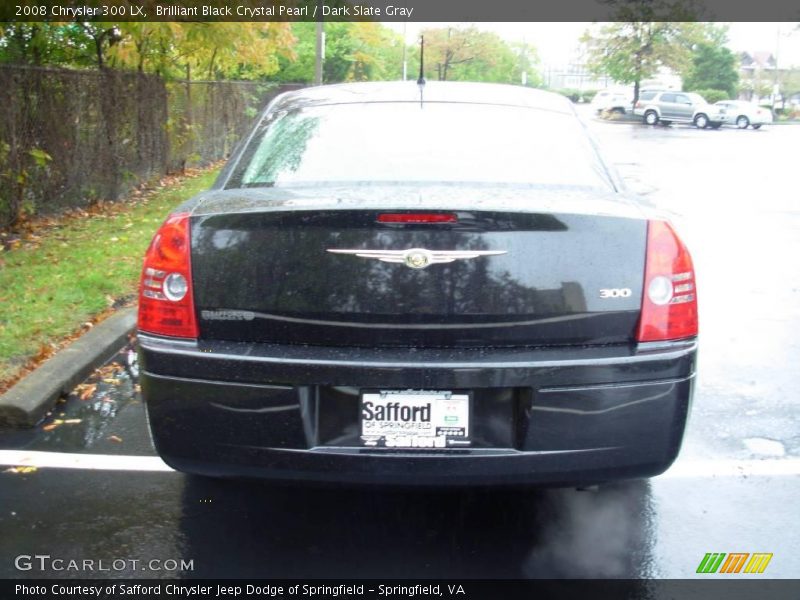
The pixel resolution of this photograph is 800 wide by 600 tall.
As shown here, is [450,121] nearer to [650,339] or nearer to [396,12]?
[650,339]

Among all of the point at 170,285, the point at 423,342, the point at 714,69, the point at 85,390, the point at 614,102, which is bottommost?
the point at 85,390

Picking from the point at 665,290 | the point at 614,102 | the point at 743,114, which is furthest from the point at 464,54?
the point at 665,290

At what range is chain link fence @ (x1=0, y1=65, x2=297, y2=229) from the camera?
888 cm

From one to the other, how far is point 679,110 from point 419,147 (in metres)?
41.6

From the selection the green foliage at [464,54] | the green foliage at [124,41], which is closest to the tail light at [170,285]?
the green foliage at [124,41]

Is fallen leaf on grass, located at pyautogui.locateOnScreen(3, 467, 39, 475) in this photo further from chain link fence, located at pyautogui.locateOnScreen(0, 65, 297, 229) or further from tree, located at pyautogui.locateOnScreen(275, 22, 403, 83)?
tree, located at pyautogui.locateOnScreen(275, 22, 403, 83)

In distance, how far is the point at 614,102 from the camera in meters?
49.5

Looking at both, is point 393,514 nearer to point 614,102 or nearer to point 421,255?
point 421,255

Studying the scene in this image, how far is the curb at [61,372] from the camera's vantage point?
446 cm

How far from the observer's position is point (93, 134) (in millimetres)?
10938

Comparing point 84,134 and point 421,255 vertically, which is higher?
point 421,255

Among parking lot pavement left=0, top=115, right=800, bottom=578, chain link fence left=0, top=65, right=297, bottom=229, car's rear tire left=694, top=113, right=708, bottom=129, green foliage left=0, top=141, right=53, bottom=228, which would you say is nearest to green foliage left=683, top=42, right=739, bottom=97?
car's rear tire left=694, top=113, right=708, bottom=129

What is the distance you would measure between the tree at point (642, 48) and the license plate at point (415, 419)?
166ft

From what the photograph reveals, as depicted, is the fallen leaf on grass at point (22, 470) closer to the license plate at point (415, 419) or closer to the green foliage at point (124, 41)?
the license plate at point (415, 419)
